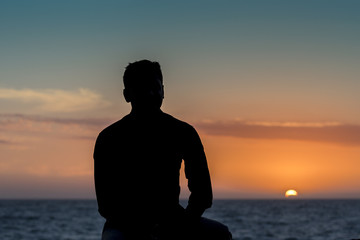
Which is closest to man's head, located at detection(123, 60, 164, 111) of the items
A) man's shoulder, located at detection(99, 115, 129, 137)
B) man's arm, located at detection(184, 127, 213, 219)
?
man's shoulder, located at detection(99, 115, 129, 137)

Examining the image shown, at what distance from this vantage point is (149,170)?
354cm

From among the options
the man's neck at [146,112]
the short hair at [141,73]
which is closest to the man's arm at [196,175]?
the man's neck at [146,112]

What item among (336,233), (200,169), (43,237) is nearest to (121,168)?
(200,169)

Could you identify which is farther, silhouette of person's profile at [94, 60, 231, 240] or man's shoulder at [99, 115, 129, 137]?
man's shoulder at [99, 115, 129, 137]

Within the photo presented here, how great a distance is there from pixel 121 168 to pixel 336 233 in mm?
42663

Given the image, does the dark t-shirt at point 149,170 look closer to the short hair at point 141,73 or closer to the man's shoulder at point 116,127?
the man's shoulder at point 116,127

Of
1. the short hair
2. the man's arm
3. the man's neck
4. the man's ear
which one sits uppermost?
the short hair

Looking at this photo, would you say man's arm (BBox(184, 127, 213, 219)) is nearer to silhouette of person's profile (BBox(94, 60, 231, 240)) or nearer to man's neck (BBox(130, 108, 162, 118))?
silhouette of person's profile (BBox(94, 60, 231, 240))

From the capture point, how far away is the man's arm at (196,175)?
11.6ft

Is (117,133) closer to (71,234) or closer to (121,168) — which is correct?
(121,168)

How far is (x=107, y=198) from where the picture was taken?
3615 millimetres

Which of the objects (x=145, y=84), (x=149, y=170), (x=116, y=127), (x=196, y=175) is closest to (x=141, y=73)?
(x=145, y=84)

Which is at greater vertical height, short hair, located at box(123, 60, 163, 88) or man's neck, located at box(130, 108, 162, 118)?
short hair, located at box(123, 60, 163, 88)

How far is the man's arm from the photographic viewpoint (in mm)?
3543
